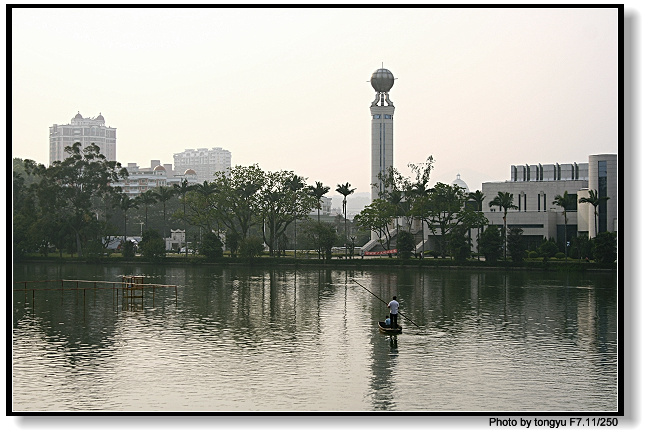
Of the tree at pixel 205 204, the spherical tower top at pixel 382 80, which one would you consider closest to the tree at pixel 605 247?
the tree at pixel 205 204

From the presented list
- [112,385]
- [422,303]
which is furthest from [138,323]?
[422,303]

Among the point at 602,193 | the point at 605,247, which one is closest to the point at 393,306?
the point at 605,247

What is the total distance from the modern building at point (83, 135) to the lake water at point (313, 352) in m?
120

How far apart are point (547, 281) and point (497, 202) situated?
2306 cm

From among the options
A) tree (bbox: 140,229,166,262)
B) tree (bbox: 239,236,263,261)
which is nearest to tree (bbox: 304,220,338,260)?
tree (bbox: 239,236,263,261)

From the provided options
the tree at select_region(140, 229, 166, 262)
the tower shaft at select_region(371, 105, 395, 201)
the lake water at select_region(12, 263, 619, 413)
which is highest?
the tower shaft at select_region(371, 105, 395, 201)

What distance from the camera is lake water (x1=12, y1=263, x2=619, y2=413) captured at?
2191cm

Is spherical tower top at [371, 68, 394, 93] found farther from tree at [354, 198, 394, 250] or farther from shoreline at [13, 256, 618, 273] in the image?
shoreline at [13, 256, 618, 273]

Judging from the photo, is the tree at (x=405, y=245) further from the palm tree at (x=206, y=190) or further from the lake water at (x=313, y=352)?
the lake water at (x=313, y=352)

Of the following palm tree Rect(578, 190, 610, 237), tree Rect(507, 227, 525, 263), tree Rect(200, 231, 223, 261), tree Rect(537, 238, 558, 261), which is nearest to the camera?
tree Rect(507, 227, 525, 263)

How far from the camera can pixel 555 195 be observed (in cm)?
10156

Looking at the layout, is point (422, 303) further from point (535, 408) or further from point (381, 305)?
point (535, 408)

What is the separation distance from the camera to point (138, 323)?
37406 mm

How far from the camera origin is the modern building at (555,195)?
82.6 m
